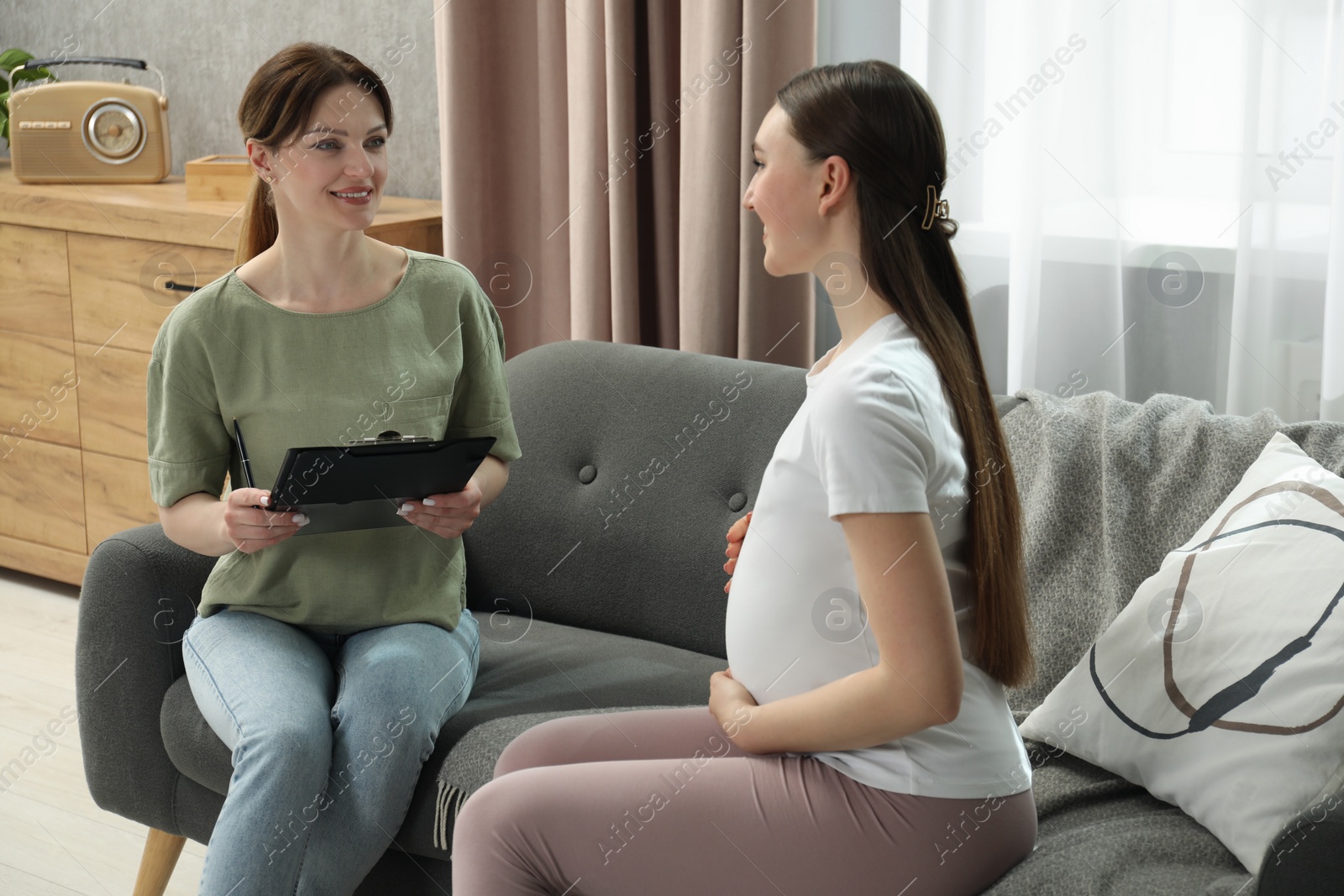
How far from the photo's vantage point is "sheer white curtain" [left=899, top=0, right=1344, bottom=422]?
1842mm

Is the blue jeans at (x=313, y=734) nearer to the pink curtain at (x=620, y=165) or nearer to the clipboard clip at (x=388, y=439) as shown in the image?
the clipboard clip at (x=388, y=439)

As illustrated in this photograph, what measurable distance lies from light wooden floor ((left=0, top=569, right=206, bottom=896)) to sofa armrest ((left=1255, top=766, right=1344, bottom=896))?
1.55 metres

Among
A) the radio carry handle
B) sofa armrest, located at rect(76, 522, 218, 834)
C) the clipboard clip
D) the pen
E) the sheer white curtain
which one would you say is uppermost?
the radio carry handle

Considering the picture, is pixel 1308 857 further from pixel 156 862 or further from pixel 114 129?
pixel 114 129

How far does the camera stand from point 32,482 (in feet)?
9.64

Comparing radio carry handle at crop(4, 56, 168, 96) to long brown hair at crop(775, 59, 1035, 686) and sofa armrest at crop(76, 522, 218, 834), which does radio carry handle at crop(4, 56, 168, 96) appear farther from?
long brown hair at crop(775, 59, 1035, 686)

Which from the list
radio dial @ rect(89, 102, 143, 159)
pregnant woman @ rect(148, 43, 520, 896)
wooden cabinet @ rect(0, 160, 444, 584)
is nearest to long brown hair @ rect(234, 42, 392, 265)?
pregnant woman @ rect(148, 43, 520, 896)

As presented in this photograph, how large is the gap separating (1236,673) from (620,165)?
1441 mm

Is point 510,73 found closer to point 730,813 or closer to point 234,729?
point 234,729

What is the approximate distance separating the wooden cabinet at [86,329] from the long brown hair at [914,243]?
5.09ft

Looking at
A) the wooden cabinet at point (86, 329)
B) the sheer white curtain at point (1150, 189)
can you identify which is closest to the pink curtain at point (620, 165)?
the wooden cabinet at point (86, 329)

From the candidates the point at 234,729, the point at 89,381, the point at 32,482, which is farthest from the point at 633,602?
the point at 32,482

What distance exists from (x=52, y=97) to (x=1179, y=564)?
265 centimetres

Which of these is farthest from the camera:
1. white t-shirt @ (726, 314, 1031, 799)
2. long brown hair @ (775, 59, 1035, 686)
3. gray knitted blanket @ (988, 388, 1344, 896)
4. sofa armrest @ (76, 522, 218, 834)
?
sofa armrest @ (76, 522, 218, 834)
